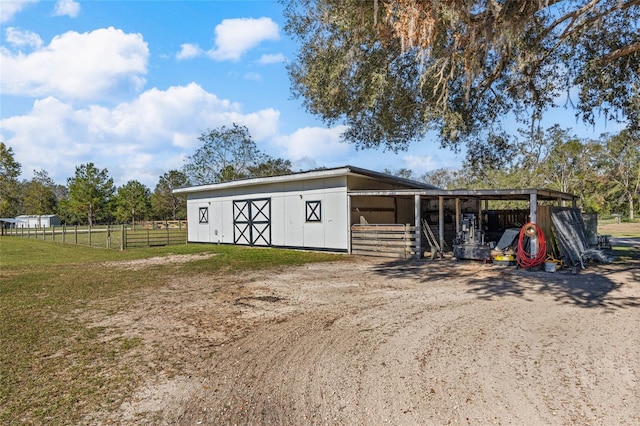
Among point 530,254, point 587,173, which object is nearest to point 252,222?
point 530,254

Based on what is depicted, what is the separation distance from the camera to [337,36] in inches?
331

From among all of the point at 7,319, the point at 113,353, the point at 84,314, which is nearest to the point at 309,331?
the point at 113,353

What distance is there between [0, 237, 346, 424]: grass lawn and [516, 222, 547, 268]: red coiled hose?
7.71 m

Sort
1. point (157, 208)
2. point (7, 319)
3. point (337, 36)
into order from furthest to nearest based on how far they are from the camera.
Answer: point (157, 208) < point (337, 36) < point (7, 319)

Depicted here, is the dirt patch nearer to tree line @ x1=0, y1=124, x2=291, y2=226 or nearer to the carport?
the carport

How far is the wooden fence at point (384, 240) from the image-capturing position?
12352mm

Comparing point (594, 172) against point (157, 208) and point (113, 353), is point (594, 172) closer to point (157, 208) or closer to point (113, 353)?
point (113, 353)

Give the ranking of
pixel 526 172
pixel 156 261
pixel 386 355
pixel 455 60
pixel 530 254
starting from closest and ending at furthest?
pixel 386 355 → pixel 455 60 → pixel 530 254 → pixel 156 261 → pixel 526 172

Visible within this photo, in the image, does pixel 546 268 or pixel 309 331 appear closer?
pixel 309 331

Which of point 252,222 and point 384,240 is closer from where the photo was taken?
point 384,240

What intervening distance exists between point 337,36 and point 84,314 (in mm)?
7309

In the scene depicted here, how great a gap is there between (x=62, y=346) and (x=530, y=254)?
9.97 metres

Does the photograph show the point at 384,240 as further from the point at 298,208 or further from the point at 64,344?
the point at 64,344

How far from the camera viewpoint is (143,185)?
4806cm
